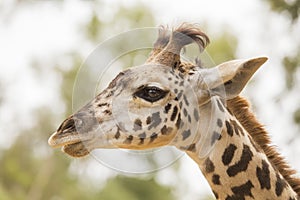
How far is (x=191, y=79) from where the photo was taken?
6102mm

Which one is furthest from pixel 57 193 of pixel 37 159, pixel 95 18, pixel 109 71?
pixel 109 71

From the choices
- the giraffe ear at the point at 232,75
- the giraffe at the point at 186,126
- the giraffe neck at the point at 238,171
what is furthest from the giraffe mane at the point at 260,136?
the giraffe ear at the point at 232,75

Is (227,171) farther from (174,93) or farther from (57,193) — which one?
(57,193)

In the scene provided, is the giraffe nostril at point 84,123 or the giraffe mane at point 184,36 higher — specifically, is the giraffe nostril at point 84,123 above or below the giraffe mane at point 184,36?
below

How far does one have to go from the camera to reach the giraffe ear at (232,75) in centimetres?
578

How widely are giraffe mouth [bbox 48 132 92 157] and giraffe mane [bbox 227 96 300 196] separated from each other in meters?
1.02

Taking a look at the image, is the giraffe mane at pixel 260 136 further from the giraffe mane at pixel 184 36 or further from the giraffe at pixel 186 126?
the giraffe mane at pixel 184 36

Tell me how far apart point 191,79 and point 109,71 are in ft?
2.21

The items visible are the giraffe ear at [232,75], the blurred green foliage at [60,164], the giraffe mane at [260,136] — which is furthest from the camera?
the blurred green foliage at [60,164]

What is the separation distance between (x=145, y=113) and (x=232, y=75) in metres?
0.63

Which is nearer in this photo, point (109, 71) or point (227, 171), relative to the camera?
point (227, 171)

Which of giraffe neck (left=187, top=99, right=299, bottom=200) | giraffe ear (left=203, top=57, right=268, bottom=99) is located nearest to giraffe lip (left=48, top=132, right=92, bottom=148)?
giraffe neck (left=187, top=99, right=299, bottom=200)

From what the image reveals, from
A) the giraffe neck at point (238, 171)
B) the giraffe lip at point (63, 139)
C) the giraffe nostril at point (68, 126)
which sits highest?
the giraffe nostril at point (68, 126)

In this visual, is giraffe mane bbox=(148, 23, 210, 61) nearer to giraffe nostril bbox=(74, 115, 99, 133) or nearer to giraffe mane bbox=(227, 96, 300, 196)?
giraffe mane bbox=(227, 96, 300, 196)
